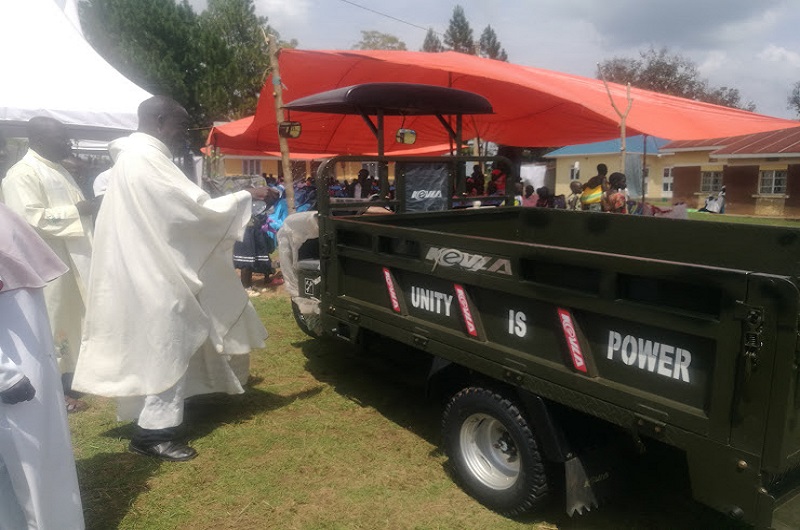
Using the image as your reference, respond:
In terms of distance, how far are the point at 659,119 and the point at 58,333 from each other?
721 centimetres

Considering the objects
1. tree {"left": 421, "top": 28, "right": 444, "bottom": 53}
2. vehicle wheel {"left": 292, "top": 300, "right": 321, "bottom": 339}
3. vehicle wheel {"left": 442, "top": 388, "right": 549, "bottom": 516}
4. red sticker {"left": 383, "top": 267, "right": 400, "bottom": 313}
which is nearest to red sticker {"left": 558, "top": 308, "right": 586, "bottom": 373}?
vehicle wheel {"left": 442, "top": 388, "right": 549, "bottom": 516}

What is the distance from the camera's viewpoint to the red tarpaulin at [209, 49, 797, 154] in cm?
781

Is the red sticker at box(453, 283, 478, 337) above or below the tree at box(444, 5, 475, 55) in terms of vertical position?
below

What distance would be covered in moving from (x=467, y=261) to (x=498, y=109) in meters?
8.17

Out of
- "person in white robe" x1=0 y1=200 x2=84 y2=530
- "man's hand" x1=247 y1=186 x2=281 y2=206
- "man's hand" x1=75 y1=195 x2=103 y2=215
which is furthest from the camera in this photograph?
"man's hand" x1=75 y1=195 x2=103 y2=215

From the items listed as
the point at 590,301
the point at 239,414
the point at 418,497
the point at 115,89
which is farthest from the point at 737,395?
the point at 115,89

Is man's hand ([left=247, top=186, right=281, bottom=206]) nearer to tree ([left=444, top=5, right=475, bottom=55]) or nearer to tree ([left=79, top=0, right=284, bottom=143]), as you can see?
tree ([left=79, top=0, right=284, bottom=143])

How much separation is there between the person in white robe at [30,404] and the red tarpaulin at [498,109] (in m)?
6.41

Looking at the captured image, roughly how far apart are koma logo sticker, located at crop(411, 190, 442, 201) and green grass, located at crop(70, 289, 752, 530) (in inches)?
60.8

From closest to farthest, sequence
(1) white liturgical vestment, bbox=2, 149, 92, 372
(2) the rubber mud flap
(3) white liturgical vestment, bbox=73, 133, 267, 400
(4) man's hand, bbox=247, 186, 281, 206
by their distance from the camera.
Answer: (2) the rubber mud flap
(3) white liturgical vestment, bbox=73, 133, 267, 400
(1) white liturgical vestment, bbox=2, 149, 92, 372
(4) man's hand, bbox=247, 186, 281, 206

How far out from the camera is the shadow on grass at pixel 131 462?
3.03 metres

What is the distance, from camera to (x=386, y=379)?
189 inches

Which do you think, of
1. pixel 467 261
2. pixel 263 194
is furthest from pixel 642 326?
pixel 263 194

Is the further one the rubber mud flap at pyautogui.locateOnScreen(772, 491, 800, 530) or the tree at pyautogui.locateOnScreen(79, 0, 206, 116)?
the tree at pyautogui.locateOnScreen(79, 0, 206, 116)
